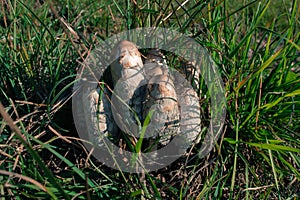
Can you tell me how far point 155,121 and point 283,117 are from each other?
2.27ft

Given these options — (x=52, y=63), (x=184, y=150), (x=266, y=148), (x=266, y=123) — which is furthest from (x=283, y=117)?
(x=52, y=63)

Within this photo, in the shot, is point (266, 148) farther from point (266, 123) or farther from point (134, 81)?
point (134, 81)

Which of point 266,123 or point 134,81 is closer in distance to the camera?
point 134,81

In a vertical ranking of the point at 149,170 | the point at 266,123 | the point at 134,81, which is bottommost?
the point at 149,170

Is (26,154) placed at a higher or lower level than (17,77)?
lower

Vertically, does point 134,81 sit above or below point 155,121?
above

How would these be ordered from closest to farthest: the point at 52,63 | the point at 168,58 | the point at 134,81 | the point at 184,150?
the point at 134,81
the point at 184,150
the point at 168,58
the point at 52,63

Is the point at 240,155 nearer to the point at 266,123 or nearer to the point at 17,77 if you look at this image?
the point at 266,123

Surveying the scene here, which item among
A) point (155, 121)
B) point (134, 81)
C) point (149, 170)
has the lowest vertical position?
point (149, 170)

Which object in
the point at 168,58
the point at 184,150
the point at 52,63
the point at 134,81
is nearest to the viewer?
the point at 134,81

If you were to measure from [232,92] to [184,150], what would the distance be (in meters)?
0.37

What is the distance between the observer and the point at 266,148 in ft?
5.72

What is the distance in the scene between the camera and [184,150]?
1705 mm

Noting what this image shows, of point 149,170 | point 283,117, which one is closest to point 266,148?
point 283,117
